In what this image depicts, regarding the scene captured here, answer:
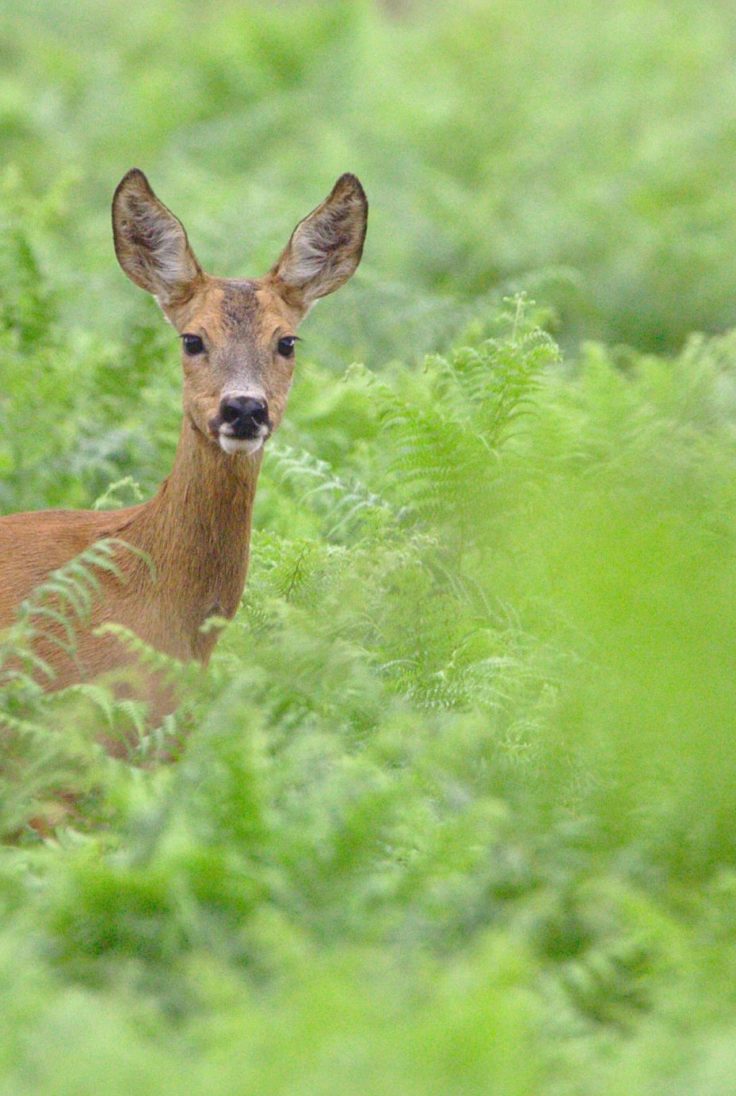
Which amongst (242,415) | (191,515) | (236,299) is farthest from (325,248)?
(191,515)

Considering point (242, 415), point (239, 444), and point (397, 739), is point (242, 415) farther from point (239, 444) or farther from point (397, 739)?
point (397, 739)

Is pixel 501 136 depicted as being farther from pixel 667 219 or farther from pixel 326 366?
pixel 326 366

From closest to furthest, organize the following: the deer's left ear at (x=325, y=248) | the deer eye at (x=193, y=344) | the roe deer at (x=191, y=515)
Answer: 1. the roe deer at (x=191, y=515)
2. the deer eye at (x=193, y=344)
3. the deer's left ear at (x=325, y=248)

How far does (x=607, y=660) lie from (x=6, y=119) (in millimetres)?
8148

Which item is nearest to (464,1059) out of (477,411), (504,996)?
(504,996)

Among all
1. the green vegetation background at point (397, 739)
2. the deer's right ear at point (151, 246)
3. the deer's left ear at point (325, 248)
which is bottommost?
the green vegetation background at point (397, 739)

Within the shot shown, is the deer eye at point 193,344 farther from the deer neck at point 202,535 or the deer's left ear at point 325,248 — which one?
the deer's left ear at point 325,248

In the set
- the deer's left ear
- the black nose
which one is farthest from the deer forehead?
the black nose

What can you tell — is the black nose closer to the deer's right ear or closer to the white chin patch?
the white chin patch

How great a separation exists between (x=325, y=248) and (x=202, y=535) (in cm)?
121

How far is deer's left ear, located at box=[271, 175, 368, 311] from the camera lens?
5.64 m

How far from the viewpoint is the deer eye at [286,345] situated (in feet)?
17.5

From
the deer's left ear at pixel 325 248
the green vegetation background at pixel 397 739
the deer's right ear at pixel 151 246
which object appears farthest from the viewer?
the deer's left ear at pixel 325 248

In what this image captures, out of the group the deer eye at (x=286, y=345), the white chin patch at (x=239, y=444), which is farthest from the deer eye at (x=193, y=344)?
the white chin patch at (x=239, y=444)
